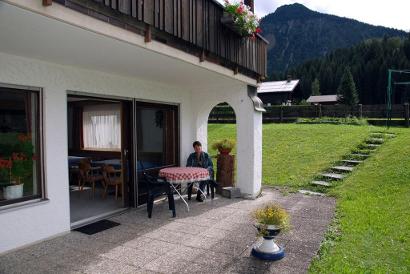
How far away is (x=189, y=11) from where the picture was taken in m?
4.81

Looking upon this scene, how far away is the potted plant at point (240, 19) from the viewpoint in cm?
572

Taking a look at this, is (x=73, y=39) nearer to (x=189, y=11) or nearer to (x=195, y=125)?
(x=189, y=11)

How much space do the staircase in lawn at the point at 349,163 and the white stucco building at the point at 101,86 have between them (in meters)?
2.26

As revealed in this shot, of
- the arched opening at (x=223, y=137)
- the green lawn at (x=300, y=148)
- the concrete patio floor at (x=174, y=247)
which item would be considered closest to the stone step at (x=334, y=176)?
the green lawn at (x=300, y=148)

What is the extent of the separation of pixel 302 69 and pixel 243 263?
206 feet

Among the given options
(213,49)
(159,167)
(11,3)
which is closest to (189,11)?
(213,49)

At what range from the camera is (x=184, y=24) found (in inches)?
185

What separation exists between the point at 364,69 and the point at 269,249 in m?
56.8

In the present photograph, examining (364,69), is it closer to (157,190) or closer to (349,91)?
(349,91)

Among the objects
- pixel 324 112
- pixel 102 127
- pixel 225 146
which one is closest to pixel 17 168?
pixel 225 146

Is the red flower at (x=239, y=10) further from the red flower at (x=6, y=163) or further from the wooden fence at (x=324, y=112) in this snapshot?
the wooden fence at (x=324, y=112)

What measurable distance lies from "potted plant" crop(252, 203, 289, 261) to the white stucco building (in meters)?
2.46

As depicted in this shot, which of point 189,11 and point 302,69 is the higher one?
point 302,69

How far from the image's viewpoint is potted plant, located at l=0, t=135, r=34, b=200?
462cm
